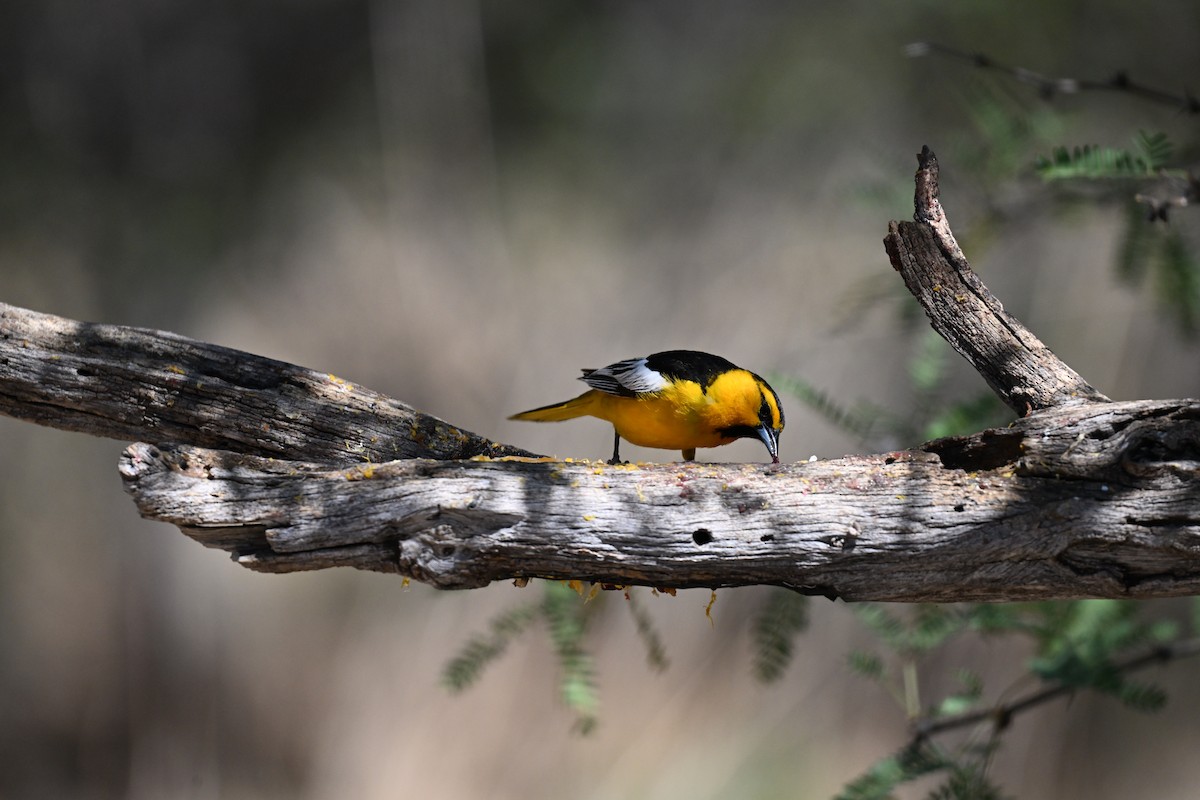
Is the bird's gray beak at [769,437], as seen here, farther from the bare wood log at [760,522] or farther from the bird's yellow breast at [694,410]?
the bare wood log at [760,522]

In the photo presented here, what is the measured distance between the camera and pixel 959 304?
2787 millimetres

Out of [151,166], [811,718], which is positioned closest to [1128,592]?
[811,718]

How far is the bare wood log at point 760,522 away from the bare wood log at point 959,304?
0.30 meters

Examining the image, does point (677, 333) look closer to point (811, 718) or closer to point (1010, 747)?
point (811, 718)

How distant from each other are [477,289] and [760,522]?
6361 millimetres

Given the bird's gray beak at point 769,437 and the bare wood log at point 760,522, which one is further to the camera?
the bird's gray beak at point 769,437

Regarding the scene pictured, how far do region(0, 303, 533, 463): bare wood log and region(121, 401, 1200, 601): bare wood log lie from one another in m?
0.53

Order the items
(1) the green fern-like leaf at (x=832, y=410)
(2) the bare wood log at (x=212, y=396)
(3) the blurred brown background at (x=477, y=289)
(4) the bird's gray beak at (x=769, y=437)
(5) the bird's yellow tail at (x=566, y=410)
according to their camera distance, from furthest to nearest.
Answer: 1. (3) the blurred brown background at (x=477, y=289)
2. (5) the bird's yellow tail at (x=566, y=410)
3. (4) the bird's gray beak at (x=769, y=437)
4. (1) the green fern-like leaf at (x=832, y=410)
5. (2) the bare wood log at (x=212, y=396)

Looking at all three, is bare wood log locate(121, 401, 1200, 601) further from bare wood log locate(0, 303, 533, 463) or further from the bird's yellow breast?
the bird's yellow breast

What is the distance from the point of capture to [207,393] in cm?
294

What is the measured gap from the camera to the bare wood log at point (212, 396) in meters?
2.93

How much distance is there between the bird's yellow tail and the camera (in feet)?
14.4

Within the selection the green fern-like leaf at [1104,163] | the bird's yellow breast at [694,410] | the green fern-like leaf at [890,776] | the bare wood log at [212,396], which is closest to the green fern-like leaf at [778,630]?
the green fern-like leaf at [890,776]

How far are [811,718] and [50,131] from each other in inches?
316
